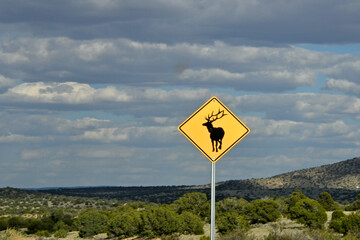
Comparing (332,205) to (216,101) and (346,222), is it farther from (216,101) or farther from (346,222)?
(216,101)

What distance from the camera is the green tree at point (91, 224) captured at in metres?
64.0

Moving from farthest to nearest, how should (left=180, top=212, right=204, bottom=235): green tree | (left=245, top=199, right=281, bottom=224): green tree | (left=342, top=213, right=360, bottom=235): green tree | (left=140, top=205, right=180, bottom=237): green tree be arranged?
(left=245, top=199, right=281, bottom=224): green tree → (left=180, top=212, right=204, bottom=235): green tree → (left=140, top=205, right=180, bottom=237): green tree → (left=342, top=213, right=360, bottom=235): green tree

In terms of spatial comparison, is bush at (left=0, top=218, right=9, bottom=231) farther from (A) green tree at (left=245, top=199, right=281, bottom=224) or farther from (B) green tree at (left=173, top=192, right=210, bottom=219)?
(A) green tree at (left=245, top=199, right=281, bottom=224)

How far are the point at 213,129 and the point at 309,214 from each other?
148ft

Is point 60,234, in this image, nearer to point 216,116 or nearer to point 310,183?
point 216,116

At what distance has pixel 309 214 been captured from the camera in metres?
57.9

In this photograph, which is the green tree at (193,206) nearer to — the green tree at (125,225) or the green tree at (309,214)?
the green tree at (125,225)

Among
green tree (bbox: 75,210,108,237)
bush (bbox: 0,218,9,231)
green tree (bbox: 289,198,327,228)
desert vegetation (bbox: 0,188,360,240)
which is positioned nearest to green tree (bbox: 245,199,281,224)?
desert vegetation (bbox: 0,188,360,240)

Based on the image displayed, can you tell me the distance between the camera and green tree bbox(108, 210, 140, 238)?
58.3 m

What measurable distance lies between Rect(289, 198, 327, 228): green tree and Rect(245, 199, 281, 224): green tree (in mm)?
6300

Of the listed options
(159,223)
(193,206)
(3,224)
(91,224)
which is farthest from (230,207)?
(3,224)

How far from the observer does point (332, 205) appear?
253 ft

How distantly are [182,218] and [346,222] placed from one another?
16840 millimetres

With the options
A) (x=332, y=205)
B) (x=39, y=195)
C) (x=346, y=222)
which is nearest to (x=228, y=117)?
(x=346, y=222)
